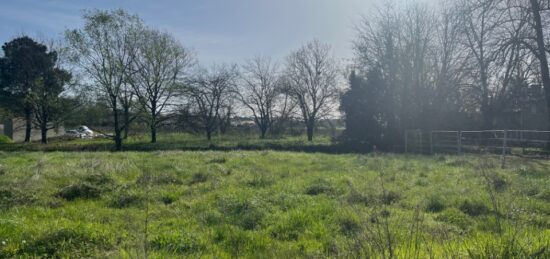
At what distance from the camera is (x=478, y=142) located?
19.9 metres

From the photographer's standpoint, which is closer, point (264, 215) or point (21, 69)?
point (264, 215)

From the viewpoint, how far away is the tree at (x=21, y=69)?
130 feet

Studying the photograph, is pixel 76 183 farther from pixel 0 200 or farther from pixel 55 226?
pixel 55 226

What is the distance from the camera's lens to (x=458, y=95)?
32.5 meters

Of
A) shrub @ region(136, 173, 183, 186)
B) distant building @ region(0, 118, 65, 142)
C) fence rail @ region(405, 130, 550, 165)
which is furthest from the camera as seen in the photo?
A: distant building @ region(0, 118, 65, 142)

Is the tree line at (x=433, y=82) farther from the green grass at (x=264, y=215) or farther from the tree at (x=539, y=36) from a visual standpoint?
the green grass at (x=264, y=215)

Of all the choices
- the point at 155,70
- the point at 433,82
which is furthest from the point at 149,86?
the point at 433,82

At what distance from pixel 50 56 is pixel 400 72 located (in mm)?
36991

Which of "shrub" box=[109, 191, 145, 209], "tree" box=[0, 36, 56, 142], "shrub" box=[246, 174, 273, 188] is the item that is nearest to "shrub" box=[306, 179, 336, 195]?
"shrub" box=[246, 174, 273, 188]

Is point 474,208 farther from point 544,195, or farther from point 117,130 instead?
point 117,130

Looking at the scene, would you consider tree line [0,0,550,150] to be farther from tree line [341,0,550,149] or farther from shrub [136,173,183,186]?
shrub [136,173,183,186]

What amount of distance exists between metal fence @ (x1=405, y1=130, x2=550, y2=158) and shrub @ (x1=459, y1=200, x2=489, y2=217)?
11.5 metres

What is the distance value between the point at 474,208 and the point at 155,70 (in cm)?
3032

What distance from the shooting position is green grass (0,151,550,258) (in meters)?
4.38
